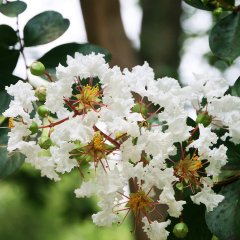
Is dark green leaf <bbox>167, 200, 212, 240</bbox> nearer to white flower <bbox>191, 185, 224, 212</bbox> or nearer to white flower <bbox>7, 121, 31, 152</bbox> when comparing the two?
white flower <bbox>191, 185, 224, 212</bbox>

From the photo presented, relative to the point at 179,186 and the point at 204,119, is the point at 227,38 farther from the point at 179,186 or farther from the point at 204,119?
the point at 179,186

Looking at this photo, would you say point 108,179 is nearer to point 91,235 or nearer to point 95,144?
point 95,144

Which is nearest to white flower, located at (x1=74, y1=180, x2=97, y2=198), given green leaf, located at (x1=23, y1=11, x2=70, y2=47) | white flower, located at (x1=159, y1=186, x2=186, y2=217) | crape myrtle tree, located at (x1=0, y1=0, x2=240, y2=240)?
crape myrtle tree, located at (x1=0, y1=0, x2=240, y2=240)

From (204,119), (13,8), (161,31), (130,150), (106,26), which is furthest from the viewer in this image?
(161,31)

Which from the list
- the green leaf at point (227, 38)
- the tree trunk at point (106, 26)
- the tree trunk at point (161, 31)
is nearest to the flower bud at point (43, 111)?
the green leaf at point (227, 38)

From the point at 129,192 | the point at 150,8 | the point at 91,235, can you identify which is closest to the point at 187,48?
the point at 150,8

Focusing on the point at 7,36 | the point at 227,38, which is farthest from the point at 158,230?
the point at 7,36
